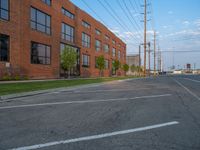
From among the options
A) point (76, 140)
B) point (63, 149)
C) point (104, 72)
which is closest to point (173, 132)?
point (76, 140)

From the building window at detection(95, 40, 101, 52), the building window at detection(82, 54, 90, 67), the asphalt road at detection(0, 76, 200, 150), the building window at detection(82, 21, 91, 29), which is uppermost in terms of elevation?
the building window at detection(82, 21, 91, 29)

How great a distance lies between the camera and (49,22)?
2998cm

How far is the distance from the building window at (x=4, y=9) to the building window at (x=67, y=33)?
12.0 m

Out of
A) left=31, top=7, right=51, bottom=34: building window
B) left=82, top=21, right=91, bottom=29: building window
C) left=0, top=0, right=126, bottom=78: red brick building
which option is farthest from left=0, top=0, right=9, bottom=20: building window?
left=82, top=21, right=91, bottom=29: building window

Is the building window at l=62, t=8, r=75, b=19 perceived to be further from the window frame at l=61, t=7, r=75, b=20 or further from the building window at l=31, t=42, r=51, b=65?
the building window at l=31, t=42, r=51, b=65

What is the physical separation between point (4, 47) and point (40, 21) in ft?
25.3

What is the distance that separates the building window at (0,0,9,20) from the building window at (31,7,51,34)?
4.14m

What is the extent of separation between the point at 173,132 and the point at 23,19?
2380 centimetres

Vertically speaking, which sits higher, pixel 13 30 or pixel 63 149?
pixel 13 30

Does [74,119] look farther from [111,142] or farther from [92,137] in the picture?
[111,142]

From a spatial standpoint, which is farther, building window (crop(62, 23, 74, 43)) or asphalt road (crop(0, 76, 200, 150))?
building window (crop(62, 23, 74, 43))

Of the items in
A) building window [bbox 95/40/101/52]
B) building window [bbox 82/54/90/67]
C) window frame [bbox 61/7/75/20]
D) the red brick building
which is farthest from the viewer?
building window [bbox 95/40/101/52]

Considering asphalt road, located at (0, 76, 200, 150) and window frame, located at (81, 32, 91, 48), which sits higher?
window frame, located at (81, 32, 91, 48)

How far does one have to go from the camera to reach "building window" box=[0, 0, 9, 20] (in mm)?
21859
